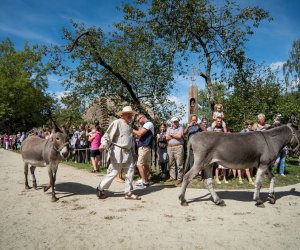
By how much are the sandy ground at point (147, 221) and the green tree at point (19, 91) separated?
40415mm

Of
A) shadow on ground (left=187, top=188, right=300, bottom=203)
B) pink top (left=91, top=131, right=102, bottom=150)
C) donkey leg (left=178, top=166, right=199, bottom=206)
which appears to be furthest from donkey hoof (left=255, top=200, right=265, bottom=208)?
pink top (left=91, top=131, right=102, bottom=150)

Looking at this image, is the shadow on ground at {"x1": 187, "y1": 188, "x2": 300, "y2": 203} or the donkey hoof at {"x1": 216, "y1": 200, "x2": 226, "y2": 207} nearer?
the donkey hoof at {"x1": 216, "y1": 200, "x2": 226, "y2": 207}

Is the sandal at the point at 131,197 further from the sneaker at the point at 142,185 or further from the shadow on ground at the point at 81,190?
the sneaker at the point at 142,185

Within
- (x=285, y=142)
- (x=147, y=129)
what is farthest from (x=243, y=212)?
(x=147, y=129)

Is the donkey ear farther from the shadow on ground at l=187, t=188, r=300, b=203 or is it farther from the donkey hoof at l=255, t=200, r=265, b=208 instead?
the donkey hoof at l=255, t=200, r=265, b=208

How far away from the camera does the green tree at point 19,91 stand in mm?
45703

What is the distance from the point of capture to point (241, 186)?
8.81 m

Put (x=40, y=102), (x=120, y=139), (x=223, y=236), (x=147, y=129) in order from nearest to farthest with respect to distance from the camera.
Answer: (x=223, y=236) < (x=120, y=139) < (x=147, y=129) < (x=40, y=102)

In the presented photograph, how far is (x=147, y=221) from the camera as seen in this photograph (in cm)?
539

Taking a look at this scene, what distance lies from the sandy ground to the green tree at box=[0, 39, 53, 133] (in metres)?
40.4


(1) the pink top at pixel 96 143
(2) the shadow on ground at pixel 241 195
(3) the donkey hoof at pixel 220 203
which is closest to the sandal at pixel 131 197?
(2) the shadow on ground at pixel 241 195

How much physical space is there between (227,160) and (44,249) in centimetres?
422

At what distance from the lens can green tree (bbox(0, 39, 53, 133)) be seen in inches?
1799

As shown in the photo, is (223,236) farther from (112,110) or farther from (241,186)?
(112,110)
